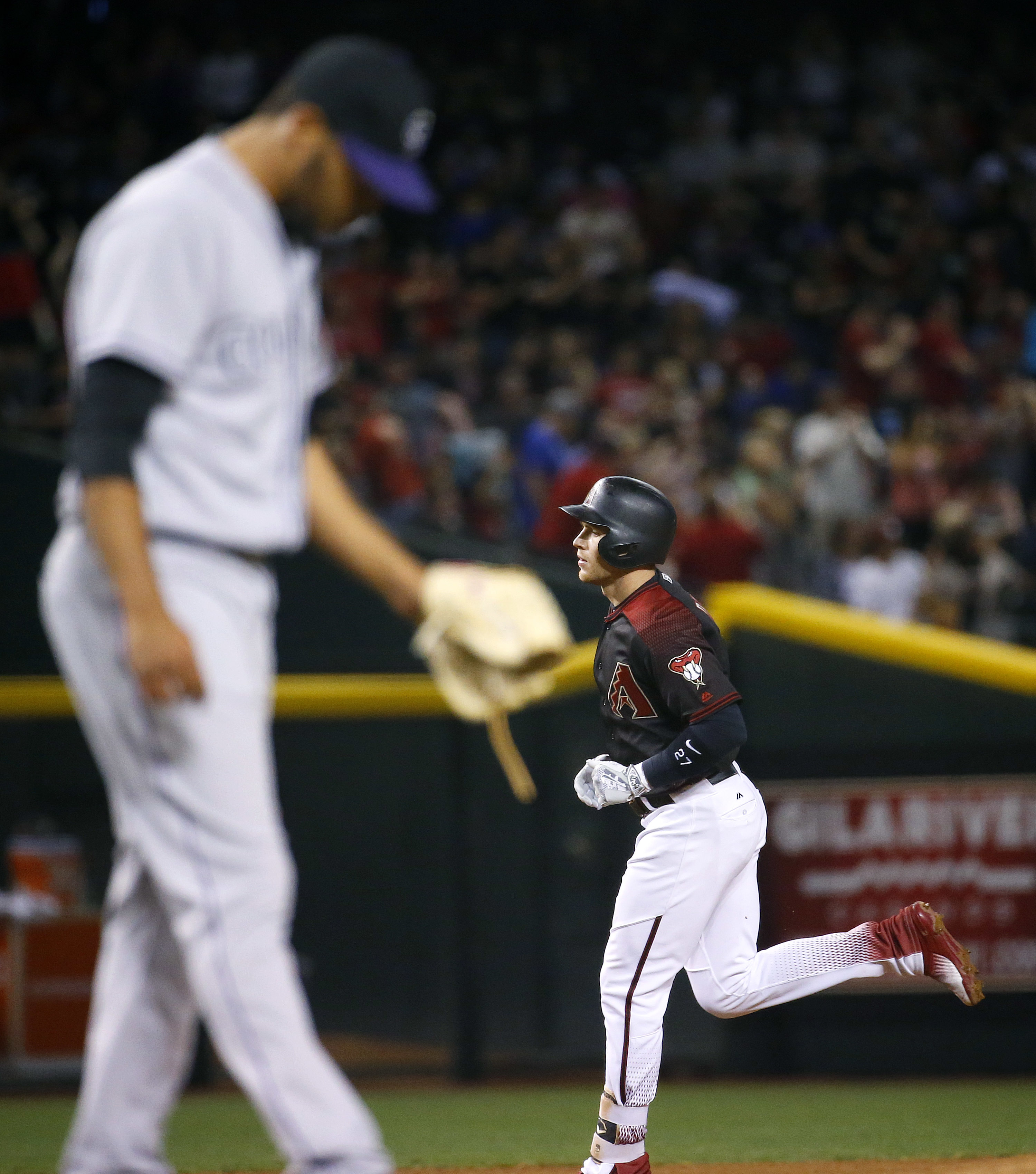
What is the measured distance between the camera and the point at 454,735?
8141 mm

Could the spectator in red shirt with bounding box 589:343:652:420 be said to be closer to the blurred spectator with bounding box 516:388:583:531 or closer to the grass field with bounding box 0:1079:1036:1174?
the blurred spectator with bounding box 516:388:583:531

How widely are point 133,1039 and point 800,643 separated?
551cm

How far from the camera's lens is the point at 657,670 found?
14.2 feet

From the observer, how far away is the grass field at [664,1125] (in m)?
5.46

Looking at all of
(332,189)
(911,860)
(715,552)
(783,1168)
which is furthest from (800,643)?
(332,189)

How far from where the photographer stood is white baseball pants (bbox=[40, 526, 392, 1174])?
2.35m

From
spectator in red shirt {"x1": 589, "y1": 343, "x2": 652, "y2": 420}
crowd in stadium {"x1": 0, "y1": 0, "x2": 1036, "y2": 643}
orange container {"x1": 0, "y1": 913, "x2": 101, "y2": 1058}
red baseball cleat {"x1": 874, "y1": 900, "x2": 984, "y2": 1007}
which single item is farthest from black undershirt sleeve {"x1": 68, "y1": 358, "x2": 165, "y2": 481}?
spectator in red shirt {"x1": 589, "y1": 343, "x2": 652, "y2": 420}

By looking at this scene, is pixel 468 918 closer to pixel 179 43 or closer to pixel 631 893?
pixel 631 893

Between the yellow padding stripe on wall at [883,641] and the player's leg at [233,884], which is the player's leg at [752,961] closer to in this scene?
the player's leg at [233,884]

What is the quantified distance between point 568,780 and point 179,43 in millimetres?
10420

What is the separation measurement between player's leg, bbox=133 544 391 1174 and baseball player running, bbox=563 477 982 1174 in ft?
6.39

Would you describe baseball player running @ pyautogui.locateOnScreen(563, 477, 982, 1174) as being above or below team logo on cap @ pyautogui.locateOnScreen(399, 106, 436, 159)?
below

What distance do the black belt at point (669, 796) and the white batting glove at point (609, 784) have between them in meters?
0.07

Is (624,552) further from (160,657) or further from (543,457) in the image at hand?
(543,457)
